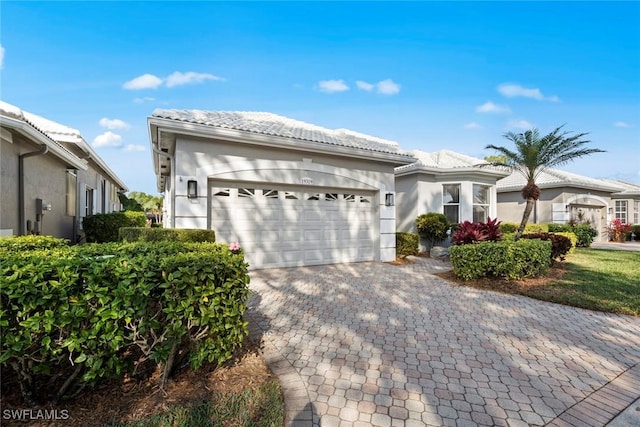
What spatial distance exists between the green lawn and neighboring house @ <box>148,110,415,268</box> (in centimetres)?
486

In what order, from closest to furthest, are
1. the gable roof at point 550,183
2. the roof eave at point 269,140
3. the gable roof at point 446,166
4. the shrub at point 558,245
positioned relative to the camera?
the roof eave at point 269,140 < the shrub at point 558,245 < the gable roof at point 446,166 < the gable roof at point 550,183

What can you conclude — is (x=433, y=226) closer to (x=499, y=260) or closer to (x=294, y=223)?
(x=499, y=260)

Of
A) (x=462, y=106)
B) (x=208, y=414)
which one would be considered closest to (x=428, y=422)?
(x=208, y=414)

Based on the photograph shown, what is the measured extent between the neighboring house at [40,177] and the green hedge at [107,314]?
4.87m

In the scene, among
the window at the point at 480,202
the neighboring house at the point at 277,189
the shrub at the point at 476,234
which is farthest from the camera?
the window at the point at 480,202

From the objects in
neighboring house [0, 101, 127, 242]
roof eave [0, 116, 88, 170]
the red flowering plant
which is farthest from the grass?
the red flowering plant

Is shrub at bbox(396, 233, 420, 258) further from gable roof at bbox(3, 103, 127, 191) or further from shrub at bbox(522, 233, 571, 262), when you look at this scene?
gable roof at bbox(3, 103, 127, 191)

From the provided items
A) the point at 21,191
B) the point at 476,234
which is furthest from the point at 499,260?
the point at 21,191

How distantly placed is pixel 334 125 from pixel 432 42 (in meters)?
7.58

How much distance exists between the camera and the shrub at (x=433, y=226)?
12.9 meters

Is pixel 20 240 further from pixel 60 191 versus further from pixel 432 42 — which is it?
pixel 432 42

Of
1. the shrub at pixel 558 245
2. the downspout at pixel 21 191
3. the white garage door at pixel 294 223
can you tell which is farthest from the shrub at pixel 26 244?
the shrub at pixel 558 245

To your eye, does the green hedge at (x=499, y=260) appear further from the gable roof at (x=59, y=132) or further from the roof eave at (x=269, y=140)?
the gable roof at (x=59, y=132)

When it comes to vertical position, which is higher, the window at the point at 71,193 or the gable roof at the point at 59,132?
the gable roof at the point at 59,132
